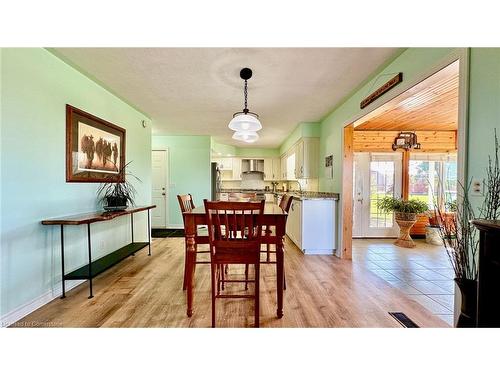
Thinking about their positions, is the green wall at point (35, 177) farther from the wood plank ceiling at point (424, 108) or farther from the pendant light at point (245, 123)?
the wood plank ceiling at point (424, 108)

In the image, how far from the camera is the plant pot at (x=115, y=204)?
9.17ft

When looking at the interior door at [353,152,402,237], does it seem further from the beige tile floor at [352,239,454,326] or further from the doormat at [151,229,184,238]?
the doormat at [151,229,184,238]

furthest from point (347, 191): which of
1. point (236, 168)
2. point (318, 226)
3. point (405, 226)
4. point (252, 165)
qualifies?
point (236, 168)

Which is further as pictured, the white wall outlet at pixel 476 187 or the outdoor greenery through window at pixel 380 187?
the outdoor greenery through window at pixel 380 187

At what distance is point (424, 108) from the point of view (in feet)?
11.1

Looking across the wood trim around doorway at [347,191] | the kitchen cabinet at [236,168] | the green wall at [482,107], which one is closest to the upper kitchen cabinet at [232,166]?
the kitchen cabinet at [236,168]

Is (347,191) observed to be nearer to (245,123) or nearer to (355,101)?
(355,101)

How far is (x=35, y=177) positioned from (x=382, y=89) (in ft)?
11.7

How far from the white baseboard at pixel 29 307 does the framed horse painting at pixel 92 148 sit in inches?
45.5
